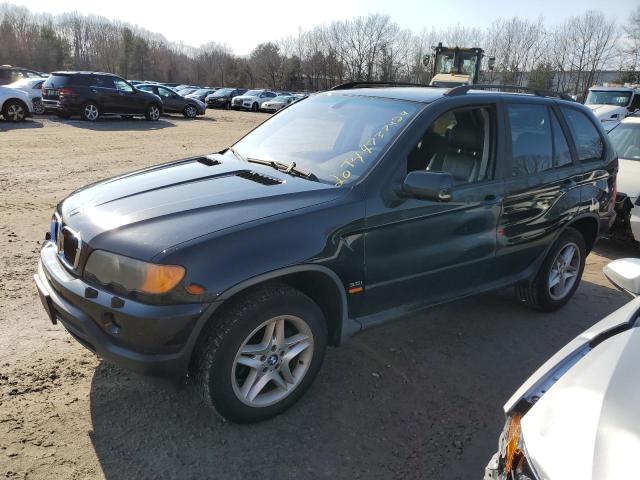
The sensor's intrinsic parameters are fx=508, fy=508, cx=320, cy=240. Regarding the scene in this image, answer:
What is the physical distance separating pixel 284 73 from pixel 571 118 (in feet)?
257

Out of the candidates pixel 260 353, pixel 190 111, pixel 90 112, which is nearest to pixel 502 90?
pixel 260 353

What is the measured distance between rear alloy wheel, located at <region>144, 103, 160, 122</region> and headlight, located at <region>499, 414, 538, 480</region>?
2010 cm

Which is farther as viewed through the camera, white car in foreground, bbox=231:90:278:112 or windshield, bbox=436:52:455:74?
white car in foreground, bbox=231:90:278:112

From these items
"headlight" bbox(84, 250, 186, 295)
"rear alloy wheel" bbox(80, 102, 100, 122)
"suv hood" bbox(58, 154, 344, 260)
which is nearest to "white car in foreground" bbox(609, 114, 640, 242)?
"suv hood" bbox(58, 154, 344, 260)

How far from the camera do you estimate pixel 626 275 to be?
7.86ft

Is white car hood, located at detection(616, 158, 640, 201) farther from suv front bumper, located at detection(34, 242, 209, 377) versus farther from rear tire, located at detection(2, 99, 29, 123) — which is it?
rear tire, located at detection(2, 99, 29, 123)

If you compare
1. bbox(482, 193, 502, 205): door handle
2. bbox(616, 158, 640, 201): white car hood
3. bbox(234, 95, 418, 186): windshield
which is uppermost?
bbox(234, 95, 418, 186): windshield

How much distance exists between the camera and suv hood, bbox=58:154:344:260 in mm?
2525

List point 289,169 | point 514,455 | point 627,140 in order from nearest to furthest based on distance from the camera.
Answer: point 514,455
point 289,169
point 627,140

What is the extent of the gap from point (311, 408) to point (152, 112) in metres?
19.1

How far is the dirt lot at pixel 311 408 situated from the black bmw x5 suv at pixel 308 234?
25cm

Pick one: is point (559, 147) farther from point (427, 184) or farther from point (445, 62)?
point (445, 62)

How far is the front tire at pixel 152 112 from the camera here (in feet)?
64.6

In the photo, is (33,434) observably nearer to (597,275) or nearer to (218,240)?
(218,240)
